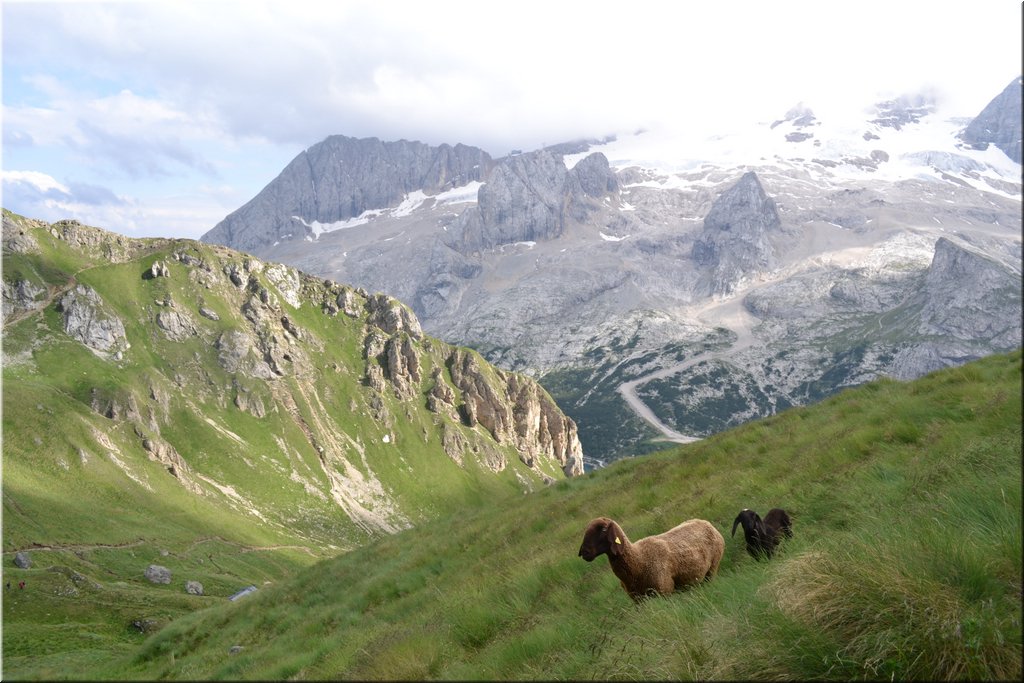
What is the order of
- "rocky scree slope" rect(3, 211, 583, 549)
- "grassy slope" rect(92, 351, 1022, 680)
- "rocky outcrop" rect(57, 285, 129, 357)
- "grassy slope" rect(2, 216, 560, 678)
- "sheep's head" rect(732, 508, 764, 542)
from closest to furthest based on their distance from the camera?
"grassy slope" rect(92, 351, 1022, 680) < "sheep's head" rect(732, 508, 764, 542) < "grassy slope" rect(2, 216, 560, 678) < "rocky scree slope" rect(3, 211, 583, 549) < "rocky outcrop" rect(57, 285, 129, 357)

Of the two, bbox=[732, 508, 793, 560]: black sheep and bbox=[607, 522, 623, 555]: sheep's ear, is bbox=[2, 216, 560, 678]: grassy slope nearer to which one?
bbox=[607, 522, 623, 555]: sheep's ear

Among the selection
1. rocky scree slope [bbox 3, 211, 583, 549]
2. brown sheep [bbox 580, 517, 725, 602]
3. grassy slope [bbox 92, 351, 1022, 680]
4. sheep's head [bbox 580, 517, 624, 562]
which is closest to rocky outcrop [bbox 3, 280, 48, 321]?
rocky scree slope [bbox 3, 211, 583, 549]

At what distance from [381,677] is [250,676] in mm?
6247

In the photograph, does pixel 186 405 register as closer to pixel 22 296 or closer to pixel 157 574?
pixel 22 296

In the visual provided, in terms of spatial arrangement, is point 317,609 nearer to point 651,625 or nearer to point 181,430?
point 651,625

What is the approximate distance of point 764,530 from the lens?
957 cm

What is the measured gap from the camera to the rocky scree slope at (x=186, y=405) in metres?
111

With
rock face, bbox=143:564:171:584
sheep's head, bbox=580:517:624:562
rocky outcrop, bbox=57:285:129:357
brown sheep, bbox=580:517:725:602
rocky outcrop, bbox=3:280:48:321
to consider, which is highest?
rocky outcrop, bbox=3:280:48:321

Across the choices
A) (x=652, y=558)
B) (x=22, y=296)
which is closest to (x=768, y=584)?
(x=652, y=558)

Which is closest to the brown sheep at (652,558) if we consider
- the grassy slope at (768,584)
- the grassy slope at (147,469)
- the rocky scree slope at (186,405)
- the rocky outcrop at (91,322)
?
the grassy slope at (768,584)

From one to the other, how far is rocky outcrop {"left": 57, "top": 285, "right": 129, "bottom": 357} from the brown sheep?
173507mm

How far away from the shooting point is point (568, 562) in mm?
11656

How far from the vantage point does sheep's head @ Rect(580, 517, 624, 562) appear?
913 centimetres

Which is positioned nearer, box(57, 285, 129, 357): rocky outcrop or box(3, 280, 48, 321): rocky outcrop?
box(3, 280, 48, 321): rocky outcrop
